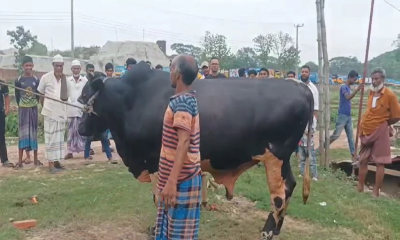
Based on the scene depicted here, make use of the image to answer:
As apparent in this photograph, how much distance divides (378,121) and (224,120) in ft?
10.7

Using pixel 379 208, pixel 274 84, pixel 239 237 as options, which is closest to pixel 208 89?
pixel 274 84

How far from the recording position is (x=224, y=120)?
455 cm

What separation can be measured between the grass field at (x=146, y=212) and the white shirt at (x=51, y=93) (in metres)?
1.08

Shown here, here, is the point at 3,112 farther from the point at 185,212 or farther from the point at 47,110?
the point at 185,212

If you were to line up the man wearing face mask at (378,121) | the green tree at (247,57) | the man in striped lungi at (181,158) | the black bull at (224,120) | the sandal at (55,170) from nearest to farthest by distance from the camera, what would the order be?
the man in striped lungi at (181,158)
the black bull at (224,120)
the man wearing face mask at (378,121)
the sandal at (55,170)
the green tree at (247,57)

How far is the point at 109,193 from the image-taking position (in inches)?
254

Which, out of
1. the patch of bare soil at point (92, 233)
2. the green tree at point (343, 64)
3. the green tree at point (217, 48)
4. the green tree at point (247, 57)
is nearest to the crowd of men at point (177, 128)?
the patch of bare soil at point (92, 233)

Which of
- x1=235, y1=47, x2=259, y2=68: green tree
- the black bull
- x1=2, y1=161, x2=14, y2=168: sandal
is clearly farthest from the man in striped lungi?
x1=235, y1=47, x2=259, y2=68: green tree

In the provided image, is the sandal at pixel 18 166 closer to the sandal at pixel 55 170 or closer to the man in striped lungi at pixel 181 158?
the sandal at pixel 55 170

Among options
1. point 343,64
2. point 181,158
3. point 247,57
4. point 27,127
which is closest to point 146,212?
point 181,158

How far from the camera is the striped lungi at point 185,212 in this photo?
324cm

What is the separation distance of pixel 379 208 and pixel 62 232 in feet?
12.6

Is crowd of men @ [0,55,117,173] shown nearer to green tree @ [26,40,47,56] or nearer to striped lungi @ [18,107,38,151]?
striped lungi @ [18,107,38,151]

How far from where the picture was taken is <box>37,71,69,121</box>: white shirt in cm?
768
